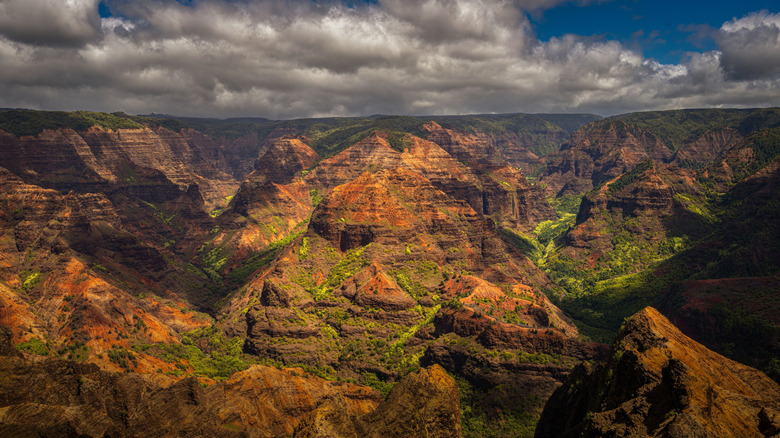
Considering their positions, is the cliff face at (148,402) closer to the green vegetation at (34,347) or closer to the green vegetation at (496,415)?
the green vegetation at (496,415)

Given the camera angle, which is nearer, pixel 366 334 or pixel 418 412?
pixel 418 412

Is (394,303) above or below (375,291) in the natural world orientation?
below

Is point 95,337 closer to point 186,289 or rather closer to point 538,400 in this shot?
point 186,289

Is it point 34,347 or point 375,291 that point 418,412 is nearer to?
point 375,291

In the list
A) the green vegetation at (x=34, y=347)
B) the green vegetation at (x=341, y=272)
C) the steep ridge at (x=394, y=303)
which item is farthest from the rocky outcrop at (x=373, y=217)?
the green vegetation at (x=34, y=347)

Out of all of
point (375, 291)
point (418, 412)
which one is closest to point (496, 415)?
point (418, 412)

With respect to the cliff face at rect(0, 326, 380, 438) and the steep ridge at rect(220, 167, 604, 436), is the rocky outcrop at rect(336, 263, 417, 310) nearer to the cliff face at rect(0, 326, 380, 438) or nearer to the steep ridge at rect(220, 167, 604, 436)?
the steep ridge at rect(220, 167, 604, 436)

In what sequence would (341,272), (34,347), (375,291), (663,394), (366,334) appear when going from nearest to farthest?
(663,394) → (34,347) → (366,334) → (375,291) → (341,272)

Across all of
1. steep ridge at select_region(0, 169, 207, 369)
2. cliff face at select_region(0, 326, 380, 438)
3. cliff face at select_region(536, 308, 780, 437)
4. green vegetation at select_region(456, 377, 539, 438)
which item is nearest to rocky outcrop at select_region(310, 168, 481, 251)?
steep ridge at select_region(0, 169, 207, 369)
